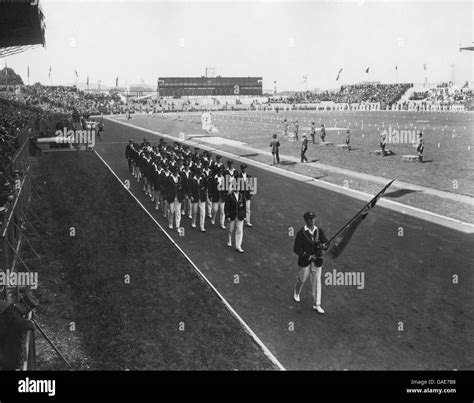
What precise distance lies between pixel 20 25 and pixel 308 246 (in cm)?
2689

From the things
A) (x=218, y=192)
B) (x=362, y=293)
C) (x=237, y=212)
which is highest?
(x=218, y=192)

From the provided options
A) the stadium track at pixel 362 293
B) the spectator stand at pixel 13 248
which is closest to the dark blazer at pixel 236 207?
the stadium track at pixel 362 293

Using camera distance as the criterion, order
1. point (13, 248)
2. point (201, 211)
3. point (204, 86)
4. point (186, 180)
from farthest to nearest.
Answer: point (204, 86) < point (186, 180) < point (201, 211) < point (13, 248)

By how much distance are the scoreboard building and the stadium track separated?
113 m

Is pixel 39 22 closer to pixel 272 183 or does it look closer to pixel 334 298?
pixel 272 183

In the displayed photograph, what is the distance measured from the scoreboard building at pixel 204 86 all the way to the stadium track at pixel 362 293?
112774mm

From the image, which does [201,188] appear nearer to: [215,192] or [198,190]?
[198,190]

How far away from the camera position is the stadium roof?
23.8 meters

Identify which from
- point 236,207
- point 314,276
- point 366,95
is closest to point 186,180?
point 236,207

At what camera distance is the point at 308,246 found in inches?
336

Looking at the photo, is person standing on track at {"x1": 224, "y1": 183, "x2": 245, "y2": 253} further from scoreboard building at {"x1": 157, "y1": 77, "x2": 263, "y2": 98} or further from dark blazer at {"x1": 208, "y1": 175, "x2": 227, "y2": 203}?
scoreboard building at {"x1": 157, "y1": 77, "x2": 263, "y2": 98}

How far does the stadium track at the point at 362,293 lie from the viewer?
7113 millimetres

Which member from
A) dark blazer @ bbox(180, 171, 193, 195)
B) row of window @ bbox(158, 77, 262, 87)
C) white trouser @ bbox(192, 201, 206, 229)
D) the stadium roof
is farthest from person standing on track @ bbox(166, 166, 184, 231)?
row of window @ bbox(158, 77, 262, 87)

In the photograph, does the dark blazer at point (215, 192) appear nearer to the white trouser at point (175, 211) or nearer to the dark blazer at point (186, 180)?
the dark blazer at point (186, 180)
